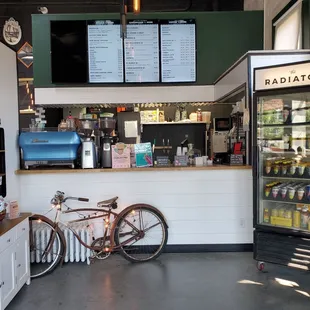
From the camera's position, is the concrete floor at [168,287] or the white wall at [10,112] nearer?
the concrete floor at [168,287]

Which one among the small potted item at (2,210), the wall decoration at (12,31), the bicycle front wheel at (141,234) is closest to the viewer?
the small potted item at (2,210)

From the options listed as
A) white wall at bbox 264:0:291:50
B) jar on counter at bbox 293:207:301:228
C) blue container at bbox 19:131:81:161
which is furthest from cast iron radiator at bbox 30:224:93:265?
white wall at bbox 264:0:291:50

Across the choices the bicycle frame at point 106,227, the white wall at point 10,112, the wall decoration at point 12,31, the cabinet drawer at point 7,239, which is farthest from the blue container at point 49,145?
the wall decoration at point 12,31

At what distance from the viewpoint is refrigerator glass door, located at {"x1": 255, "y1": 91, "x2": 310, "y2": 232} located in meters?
3.87

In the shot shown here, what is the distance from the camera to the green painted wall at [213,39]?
5.99 meters

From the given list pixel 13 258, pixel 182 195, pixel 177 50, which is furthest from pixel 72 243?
pixel 177 50

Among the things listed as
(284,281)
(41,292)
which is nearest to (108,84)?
(41,292)

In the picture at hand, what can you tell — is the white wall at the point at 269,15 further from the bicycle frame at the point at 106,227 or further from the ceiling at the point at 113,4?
the bicycle frame at the point at 106,227

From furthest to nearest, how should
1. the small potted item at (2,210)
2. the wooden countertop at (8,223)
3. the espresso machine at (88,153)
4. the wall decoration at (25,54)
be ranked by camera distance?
the wall decoration at (25,54) < the espresso machine at (88,153) < the small potted item at (2,210) < the wooden countertop at (8,223)

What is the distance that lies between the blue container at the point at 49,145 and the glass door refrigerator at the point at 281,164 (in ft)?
7.34

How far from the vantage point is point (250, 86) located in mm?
4250

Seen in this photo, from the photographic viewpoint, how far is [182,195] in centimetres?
455

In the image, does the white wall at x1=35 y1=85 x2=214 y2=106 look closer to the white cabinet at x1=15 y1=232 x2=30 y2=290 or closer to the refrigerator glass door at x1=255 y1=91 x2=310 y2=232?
the refrigerator glass door at x1=255 y1=91 x2=310 y2=232

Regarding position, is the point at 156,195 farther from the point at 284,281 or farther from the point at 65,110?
the point at 65,110
